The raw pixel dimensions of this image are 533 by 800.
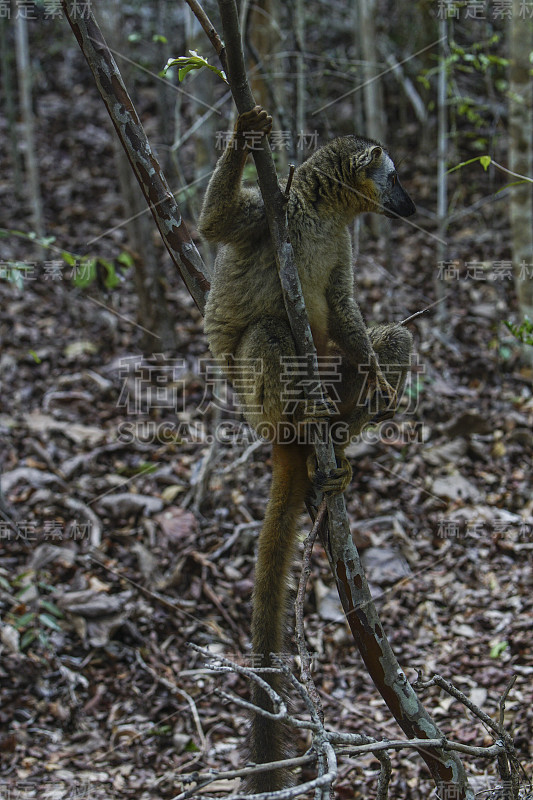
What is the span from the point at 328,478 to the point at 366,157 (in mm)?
1748

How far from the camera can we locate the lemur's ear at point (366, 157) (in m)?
3.81

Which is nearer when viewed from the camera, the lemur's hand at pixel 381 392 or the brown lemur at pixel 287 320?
the brown lemur at pixel 287 320

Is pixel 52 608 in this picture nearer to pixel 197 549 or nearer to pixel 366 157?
pixel 197 549

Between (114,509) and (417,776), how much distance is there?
3093 millimetres

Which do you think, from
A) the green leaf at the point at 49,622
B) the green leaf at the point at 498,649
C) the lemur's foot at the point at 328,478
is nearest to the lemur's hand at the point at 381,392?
the lemur's foot at the point at 328,478

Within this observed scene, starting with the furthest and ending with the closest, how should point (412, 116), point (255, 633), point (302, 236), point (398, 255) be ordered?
point (412, 116)
point (398, 255)
point (302, 236)
point (255, 633)

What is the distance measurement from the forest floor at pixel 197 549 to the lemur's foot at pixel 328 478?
337 millimetres

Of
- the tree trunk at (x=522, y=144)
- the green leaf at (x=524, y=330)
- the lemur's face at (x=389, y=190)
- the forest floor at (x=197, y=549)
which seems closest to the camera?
the lemur's face at (x=389, y=190)

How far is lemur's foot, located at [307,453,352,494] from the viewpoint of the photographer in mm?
3300

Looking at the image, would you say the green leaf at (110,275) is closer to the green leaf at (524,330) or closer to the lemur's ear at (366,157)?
the lemur's ear at (366,157)

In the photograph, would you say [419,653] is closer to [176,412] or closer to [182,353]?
[176,412]

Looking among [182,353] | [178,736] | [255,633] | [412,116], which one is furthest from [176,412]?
[412,116]

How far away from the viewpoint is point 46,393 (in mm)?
7371

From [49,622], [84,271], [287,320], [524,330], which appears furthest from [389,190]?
[49,622]
